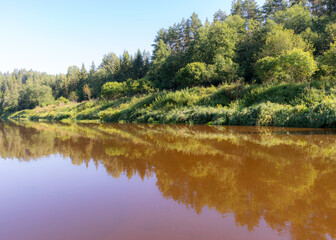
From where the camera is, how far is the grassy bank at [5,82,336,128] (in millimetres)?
Result: 10711

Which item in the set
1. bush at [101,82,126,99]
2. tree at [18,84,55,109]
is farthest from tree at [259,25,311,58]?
tree at [18,84,55,109]

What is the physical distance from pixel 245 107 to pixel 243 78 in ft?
26.7

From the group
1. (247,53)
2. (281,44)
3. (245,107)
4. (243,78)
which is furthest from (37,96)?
(245,107)

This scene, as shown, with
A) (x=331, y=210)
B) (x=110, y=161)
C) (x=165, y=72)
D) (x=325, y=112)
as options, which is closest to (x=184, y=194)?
(x=331, y=210)

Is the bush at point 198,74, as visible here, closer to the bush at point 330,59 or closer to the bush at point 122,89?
the bush at point 122,89

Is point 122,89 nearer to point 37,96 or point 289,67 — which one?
point 289,67

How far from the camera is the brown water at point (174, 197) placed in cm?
212

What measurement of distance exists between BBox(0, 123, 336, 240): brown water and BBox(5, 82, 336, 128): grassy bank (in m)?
6.29

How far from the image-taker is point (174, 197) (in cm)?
291

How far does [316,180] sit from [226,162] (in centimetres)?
161

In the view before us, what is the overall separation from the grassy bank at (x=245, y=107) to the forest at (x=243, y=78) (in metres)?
0.05

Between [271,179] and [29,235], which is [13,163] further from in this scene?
[271,179]

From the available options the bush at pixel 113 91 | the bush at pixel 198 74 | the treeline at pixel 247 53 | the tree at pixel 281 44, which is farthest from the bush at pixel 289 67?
the bush at pixel 113 91

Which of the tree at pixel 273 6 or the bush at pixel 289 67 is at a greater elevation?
the tree at pixel 273 6
